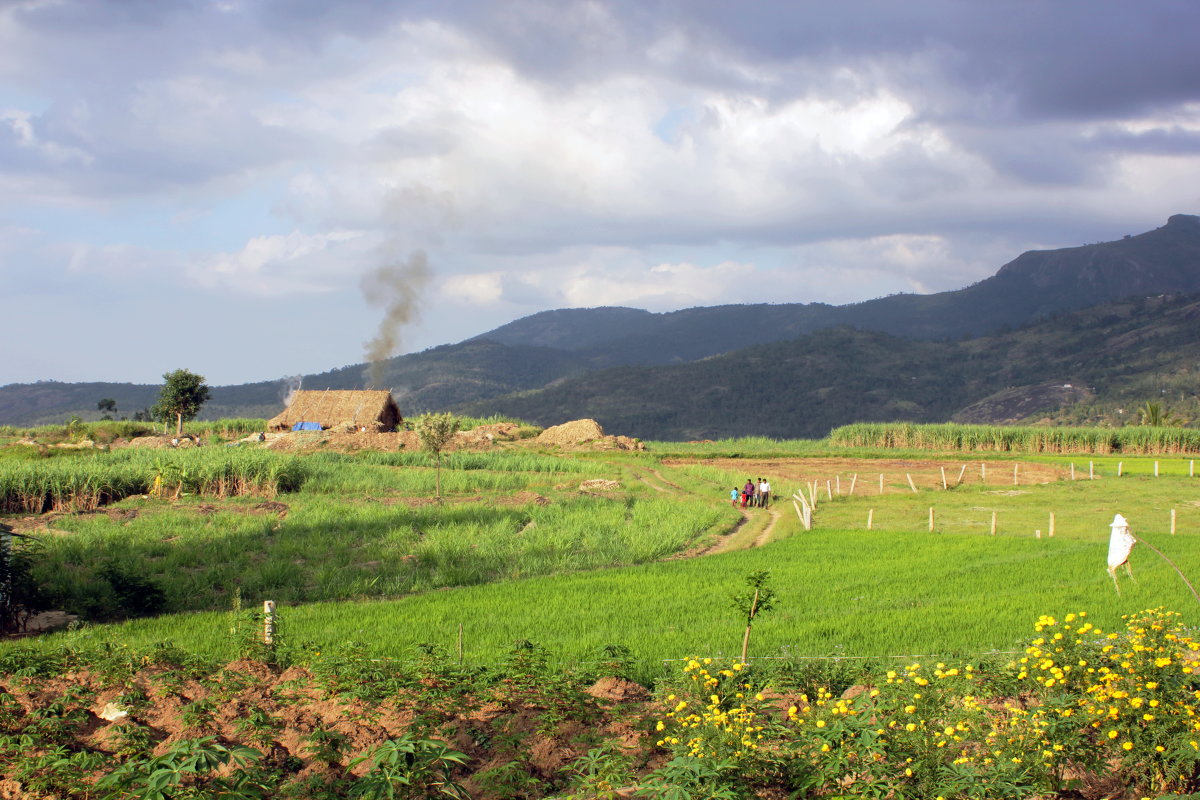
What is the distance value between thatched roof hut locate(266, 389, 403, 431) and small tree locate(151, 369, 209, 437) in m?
5.75

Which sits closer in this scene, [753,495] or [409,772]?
[409,772]

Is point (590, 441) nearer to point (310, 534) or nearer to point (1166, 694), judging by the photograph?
point (310, 534)

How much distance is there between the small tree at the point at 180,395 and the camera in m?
53.7

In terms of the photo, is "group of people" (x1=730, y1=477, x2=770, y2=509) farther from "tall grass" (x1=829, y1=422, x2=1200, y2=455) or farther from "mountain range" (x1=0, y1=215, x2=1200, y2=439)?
"mountain range" (x1=0, y1=215, x2=1200, y2=439)

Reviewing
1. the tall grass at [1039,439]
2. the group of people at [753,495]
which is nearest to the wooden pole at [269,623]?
the group of people at [753,495]

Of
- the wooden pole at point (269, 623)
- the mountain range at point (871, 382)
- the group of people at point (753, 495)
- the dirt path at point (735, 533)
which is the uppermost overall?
the mountain range at point (871, 382)

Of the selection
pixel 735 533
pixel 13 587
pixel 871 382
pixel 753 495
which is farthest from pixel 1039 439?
pixel 871 382

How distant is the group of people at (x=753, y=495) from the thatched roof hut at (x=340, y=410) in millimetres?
26488

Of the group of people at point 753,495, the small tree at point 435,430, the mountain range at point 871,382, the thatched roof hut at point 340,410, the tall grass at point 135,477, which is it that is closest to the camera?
the tall grass at point 135,477

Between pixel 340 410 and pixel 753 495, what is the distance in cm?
2974

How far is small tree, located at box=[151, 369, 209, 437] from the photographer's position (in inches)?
2112

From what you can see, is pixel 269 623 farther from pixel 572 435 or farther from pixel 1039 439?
pixel 1039 439

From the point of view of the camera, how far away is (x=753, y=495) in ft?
99.8

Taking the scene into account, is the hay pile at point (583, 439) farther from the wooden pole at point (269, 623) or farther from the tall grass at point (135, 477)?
the wooden pole at point (269, 623)
